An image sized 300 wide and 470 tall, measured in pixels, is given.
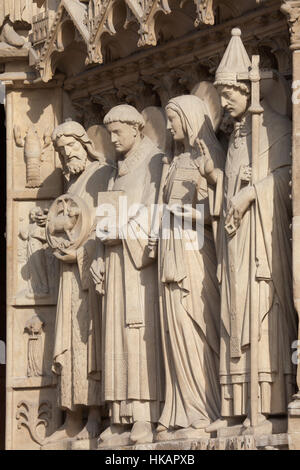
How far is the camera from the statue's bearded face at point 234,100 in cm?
1426

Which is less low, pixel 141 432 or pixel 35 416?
pixel 35 416

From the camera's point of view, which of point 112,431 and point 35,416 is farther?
point 35,416

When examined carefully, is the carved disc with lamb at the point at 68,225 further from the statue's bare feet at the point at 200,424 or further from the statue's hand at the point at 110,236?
the statue's bare feet at the point at 200,424

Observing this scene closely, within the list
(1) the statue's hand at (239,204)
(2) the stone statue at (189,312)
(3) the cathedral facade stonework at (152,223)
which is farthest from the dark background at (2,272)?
(1) the statue's hand at (239,204)

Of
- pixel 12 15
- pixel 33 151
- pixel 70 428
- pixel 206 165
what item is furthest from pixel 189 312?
pixel 12 15

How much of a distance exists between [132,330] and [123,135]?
4.38ft

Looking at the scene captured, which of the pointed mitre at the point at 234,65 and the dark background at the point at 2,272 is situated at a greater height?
the pointed mitre at the point at 234,65

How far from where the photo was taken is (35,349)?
16.3 meters

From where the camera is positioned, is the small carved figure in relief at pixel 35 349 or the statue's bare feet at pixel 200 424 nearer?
the statue's bare feet at pixel 200 424

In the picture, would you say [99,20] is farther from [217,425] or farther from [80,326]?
[217,425]

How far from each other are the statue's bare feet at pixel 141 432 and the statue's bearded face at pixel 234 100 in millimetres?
2133

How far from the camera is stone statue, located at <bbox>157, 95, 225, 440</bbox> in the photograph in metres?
14.5

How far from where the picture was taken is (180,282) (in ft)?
47.8

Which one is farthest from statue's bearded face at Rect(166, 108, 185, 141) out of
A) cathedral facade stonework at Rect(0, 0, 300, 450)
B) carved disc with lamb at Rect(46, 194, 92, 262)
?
carved disc with lamb at Rect(46, 194, 92, 262)
